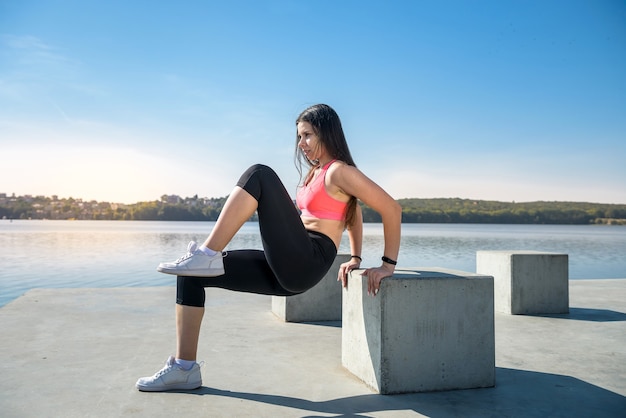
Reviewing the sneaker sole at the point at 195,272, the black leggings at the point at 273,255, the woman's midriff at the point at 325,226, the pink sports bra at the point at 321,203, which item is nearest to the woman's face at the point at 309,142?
the pink sports bra at the point at 321,203

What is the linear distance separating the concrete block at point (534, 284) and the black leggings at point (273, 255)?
3.65m

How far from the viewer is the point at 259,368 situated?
3.50 meters

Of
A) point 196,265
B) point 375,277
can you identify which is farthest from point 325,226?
point 196,265

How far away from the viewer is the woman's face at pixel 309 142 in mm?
3266

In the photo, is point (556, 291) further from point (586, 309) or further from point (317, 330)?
point (317, 330)

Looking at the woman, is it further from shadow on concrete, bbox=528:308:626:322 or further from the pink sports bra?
shadow on concrete, bbox=528:308:626:322

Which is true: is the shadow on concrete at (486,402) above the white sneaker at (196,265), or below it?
below

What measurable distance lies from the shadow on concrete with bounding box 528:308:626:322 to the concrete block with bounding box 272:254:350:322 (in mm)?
2431

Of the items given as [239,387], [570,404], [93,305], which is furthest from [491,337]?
[93,305]

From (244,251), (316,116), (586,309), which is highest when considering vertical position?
(316,116)

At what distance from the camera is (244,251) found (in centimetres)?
312

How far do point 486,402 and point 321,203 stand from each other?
4.82 feet

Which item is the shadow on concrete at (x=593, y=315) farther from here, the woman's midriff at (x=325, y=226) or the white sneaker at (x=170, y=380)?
the white sneaker at (x=170, y=380)

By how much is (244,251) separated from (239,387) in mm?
818
